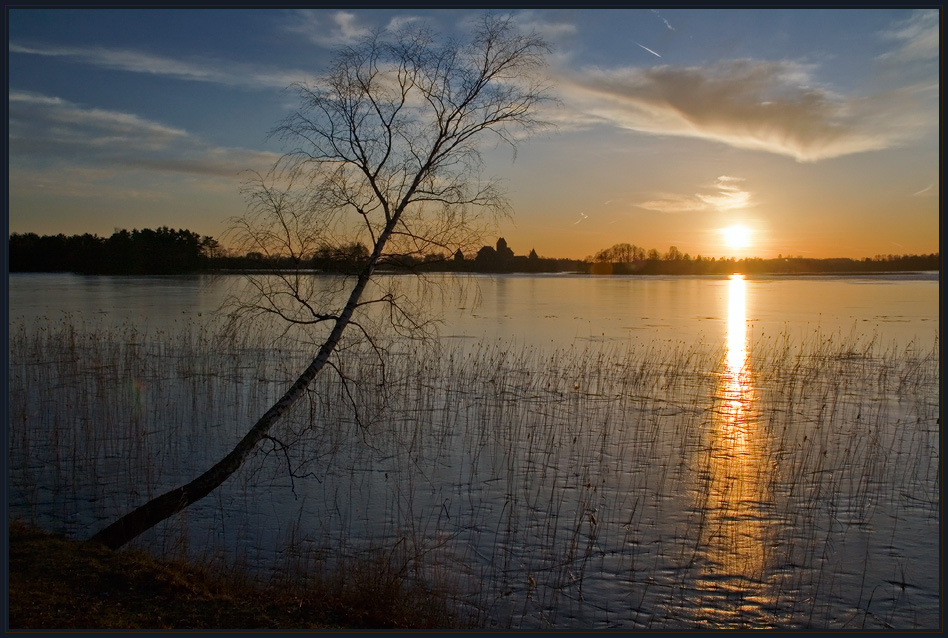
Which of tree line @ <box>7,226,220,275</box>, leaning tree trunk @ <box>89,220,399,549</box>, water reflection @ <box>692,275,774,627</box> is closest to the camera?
water reflection @ <box>692,275,774,627</box>

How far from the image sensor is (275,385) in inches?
572

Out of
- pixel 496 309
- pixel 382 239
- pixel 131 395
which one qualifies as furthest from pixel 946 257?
pixel 496 309

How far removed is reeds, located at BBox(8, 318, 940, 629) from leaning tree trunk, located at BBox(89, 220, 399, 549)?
0.41 meters

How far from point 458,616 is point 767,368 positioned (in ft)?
44.5

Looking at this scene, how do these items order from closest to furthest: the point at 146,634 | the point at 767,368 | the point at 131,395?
1. the point at 146,634
2. the point at 131,395
3. the point at 767,368

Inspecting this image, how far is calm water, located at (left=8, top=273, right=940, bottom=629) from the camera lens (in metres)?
6.53

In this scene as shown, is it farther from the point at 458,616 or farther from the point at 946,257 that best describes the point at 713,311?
the point at 458,616

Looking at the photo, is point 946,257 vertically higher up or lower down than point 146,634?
higher up

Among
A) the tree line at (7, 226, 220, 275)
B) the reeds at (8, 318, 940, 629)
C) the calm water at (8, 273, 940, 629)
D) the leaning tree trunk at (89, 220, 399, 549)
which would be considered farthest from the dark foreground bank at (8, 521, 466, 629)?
the tree line at (7, 226, 220, 275)

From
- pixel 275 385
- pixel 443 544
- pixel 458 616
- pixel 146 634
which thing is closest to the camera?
pixel 146 634

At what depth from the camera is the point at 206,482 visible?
279 inches

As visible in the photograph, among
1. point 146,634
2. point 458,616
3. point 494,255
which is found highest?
point 494,255

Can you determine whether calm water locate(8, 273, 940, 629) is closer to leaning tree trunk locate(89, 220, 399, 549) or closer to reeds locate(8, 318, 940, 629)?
reeds locate(8, 318, 940, 629)

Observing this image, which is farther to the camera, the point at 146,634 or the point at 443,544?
the point at 443,544
